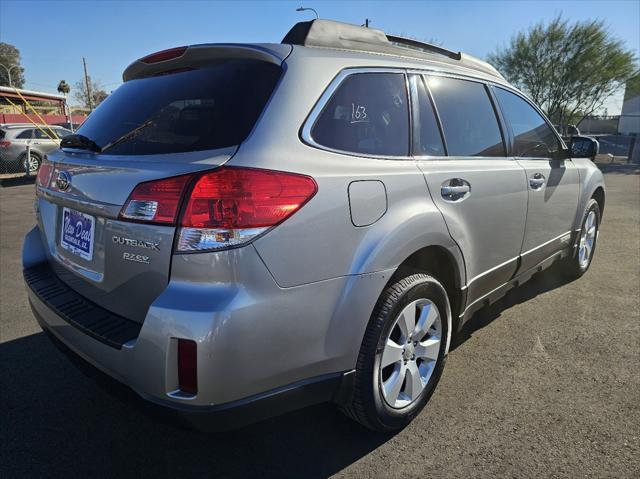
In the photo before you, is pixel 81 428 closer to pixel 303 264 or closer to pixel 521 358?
pixel 303 264

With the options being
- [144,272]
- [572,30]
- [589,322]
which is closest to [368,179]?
[144,272]

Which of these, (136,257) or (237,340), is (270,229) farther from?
(136,257)

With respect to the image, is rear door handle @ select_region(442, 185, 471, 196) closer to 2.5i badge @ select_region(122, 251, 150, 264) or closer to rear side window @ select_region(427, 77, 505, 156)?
rear side window @ select_region(427, 77, 505, 156)

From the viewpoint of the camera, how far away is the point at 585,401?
8.46 feet

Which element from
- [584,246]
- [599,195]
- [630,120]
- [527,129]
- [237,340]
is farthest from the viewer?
[630,120]

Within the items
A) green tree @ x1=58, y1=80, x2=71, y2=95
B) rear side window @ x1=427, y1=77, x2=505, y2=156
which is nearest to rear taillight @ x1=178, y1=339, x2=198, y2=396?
rear side window @ x1=427, y1=77, x2=505, y2=156

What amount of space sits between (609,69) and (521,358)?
92.8 ft

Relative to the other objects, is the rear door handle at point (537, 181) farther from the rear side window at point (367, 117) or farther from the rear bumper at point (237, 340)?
the rear bumper at point (237, 340)

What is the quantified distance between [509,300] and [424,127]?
2316mm

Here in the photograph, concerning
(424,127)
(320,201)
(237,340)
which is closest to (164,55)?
(320,201)

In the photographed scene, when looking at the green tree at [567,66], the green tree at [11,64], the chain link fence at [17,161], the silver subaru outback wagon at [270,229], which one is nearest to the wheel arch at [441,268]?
Result: the silver subaru outback wagon at [270,229]

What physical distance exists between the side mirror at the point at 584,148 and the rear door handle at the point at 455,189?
82.4 inches

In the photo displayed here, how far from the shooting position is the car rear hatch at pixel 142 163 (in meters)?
1.70

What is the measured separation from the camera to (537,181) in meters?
3.34
